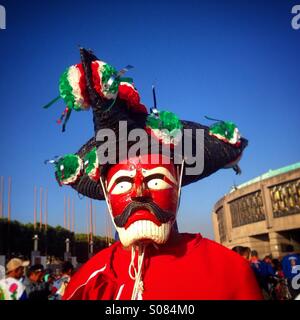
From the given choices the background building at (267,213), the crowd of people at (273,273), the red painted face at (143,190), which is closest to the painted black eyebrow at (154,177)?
the red painted face at (143,190)

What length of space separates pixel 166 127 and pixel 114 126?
39 centimetres

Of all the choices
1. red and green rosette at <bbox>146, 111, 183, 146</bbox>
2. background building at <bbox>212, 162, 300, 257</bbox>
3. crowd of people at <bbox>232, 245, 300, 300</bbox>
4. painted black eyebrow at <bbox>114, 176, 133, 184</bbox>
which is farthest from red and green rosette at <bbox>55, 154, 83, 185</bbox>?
background building at <bbox>212, 162, 300, 257</bbox>

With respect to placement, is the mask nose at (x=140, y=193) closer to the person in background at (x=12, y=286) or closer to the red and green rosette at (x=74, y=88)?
the red and green rosette at (x=74, y=88)

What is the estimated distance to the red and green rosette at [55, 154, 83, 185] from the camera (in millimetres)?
2916

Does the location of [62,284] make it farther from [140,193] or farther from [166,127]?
[166,127]

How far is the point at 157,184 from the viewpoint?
2428mm

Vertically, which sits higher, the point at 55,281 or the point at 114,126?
the point at 114,126

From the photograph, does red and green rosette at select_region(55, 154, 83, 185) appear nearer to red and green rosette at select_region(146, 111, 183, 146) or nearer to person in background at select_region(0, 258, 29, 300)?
red and green rosette at select_region(146, 111, 183, 146)

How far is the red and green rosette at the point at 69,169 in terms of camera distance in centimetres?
292

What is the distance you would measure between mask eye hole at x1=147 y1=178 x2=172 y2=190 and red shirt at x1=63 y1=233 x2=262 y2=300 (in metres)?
0.40

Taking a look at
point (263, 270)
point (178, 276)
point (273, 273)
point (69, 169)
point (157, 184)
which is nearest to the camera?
point (178, 276)

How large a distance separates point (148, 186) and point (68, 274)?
3.31 metres
